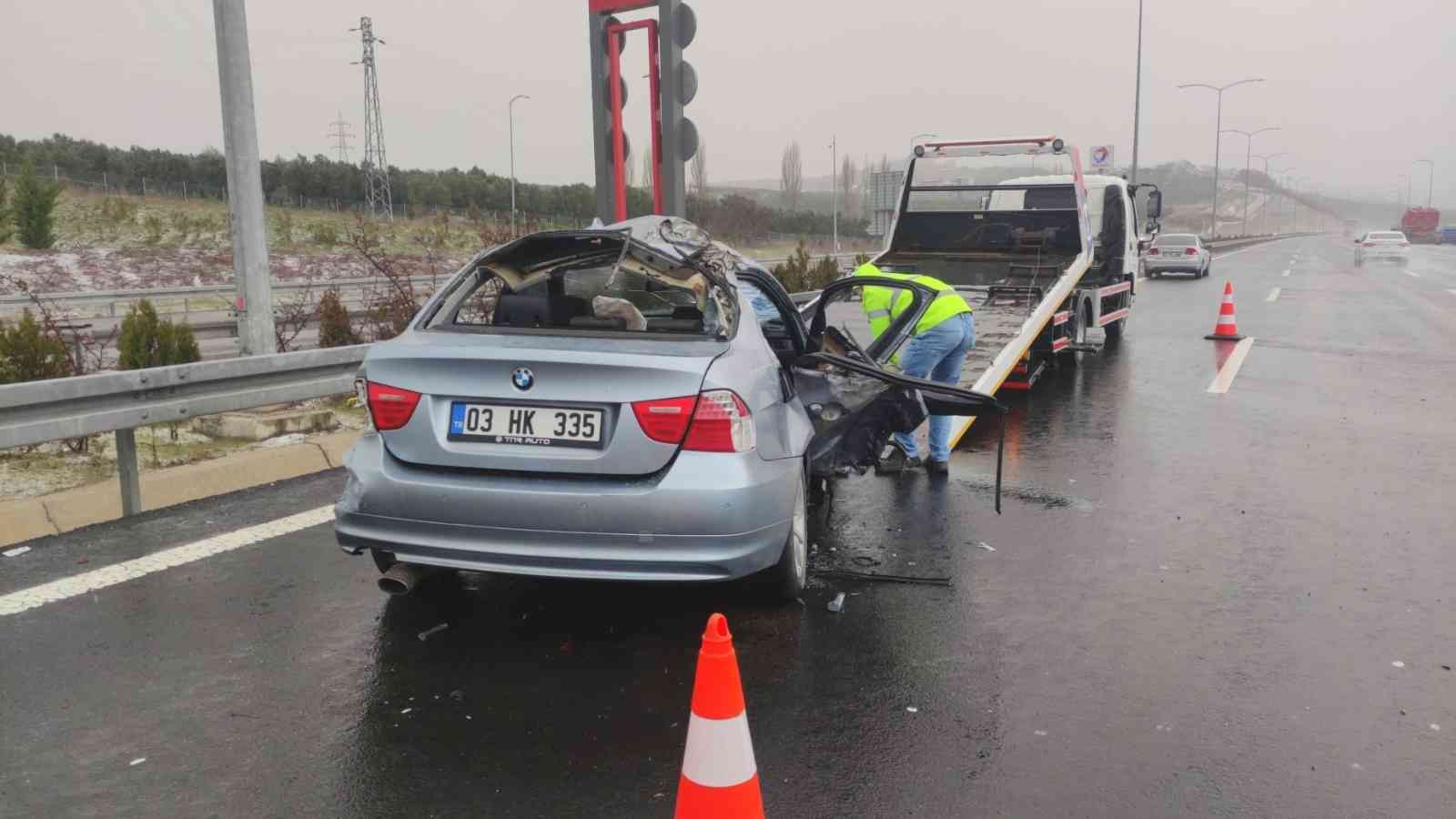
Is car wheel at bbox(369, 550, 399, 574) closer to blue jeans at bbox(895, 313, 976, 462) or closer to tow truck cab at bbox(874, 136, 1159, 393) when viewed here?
blue jeans at bbox(895, 313, 976, 462)

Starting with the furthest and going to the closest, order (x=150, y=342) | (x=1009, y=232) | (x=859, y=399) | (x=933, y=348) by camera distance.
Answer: (x=1009, y=232)
(x=150, y=342)
(x=933, y=348)
(x=859, y=399)

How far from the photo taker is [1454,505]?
6512mm

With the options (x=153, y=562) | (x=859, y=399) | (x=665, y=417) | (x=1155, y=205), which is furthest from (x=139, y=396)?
(x=1155, y=205)

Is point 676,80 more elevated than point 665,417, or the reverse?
point 676,80

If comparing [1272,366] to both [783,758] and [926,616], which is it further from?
[783,758]

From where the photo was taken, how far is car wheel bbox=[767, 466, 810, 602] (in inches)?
180

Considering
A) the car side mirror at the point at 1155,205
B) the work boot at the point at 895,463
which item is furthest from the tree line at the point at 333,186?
the work boot at the point at 895,463

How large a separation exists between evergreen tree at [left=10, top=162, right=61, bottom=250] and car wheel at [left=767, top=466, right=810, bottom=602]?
120 ft

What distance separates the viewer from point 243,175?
8516 mm

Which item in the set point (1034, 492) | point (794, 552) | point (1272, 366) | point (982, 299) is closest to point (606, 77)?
point (982, 299)

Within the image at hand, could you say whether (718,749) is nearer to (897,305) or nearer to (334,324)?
(897,305)

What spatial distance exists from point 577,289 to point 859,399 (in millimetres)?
1432

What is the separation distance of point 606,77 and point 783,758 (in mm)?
7929

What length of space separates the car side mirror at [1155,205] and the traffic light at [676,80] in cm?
1007
